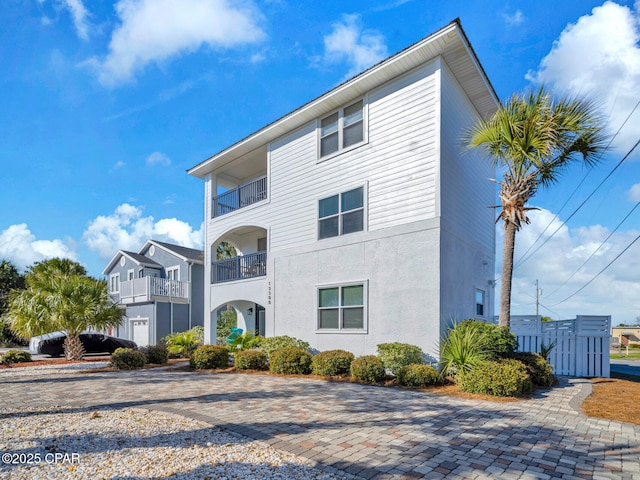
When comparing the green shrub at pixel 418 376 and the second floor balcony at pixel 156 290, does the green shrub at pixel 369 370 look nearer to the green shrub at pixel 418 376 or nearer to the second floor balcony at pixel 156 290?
the green shrub at pixel 418 376

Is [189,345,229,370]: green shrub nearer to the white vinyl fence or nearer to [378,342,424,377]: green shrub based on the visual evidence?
[378,342,424,377]: green shrub

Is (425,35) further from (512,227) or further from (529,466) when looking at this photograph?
(529,466)

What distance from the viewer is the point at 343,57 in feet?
51.0

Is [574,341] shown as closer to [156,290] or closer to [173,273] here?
[156,290]

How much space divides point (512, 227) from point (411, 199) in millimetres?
2831

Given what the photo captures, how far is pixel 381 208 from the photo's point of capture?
12.5 metres

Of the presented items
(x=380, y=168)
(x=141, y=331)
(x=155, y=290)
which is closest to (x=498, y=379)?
(x=380, y=168)

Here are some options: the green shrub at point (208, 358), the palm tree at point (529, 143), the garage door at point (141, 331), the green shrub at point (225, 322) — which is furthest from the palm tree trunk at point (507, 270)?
the garage door at point (141, 331)

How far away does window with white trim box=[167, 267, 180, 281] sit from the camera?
27.2m

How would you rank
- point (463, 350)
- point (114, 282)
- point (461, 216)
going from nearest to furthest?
point (463, 350) → point (461, 216) → point (114, 282)

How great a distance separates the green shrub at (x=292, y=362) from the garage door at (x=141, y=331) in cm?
1653

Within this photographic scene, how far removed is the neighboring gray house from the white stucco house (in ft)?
33.2

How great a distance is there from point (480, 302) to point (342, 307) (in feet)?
16.9

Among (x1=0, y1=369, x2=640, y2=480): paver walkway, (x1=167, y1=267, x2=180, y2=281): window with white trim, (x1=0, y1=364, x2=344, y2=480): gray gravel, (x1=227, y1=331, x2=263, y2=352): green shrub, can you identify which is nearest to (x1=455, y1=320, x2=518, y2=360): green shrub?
(x1=0, y1=369, x2=640, y2=480): paver walkway
